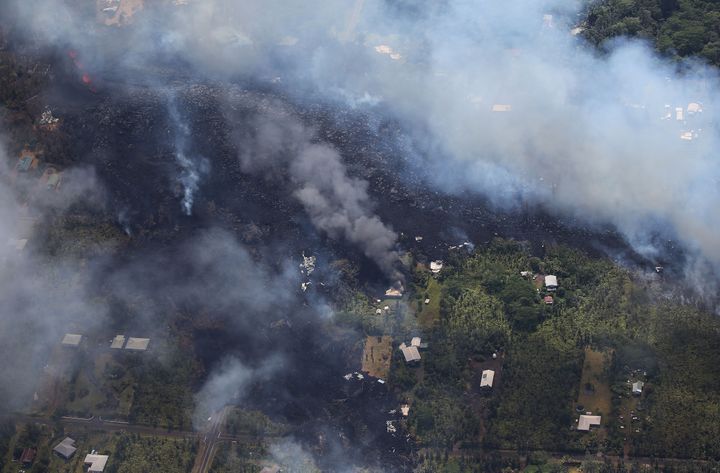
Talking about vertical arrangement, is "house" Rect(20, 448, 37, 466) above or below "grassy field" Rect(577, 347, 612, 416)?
below

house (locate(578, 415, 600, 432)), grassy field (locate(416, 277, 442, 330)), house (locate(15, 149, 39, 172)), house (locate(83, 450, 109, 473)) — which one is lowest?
house (locate(83, 450, 109, 473))

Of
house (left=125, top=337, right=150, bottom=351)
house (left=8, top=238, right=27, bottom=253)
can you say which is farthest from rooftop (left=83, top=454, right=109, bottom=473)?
house (left=8, top=238, right=27, bottom=253)

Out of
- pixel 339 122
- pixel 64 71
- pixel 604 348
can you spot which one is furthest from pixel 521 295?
pixel 64 71

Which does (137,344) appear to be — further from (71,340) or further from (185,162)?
(185,162)

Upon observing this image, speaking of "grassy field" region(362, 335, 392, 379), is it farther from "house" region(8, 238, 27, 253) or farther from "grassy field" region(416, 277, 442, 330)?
"house" region(8, 238, 27, 253)

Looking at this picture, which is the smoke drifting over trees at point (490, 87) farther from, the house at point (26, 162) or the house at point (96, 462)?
the house at point (96, 462)

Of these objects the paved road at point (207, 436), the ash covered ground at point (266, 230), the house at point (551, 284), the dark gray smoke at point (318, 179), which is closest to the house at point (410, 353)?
the ash covered ground at point (266, 230)
